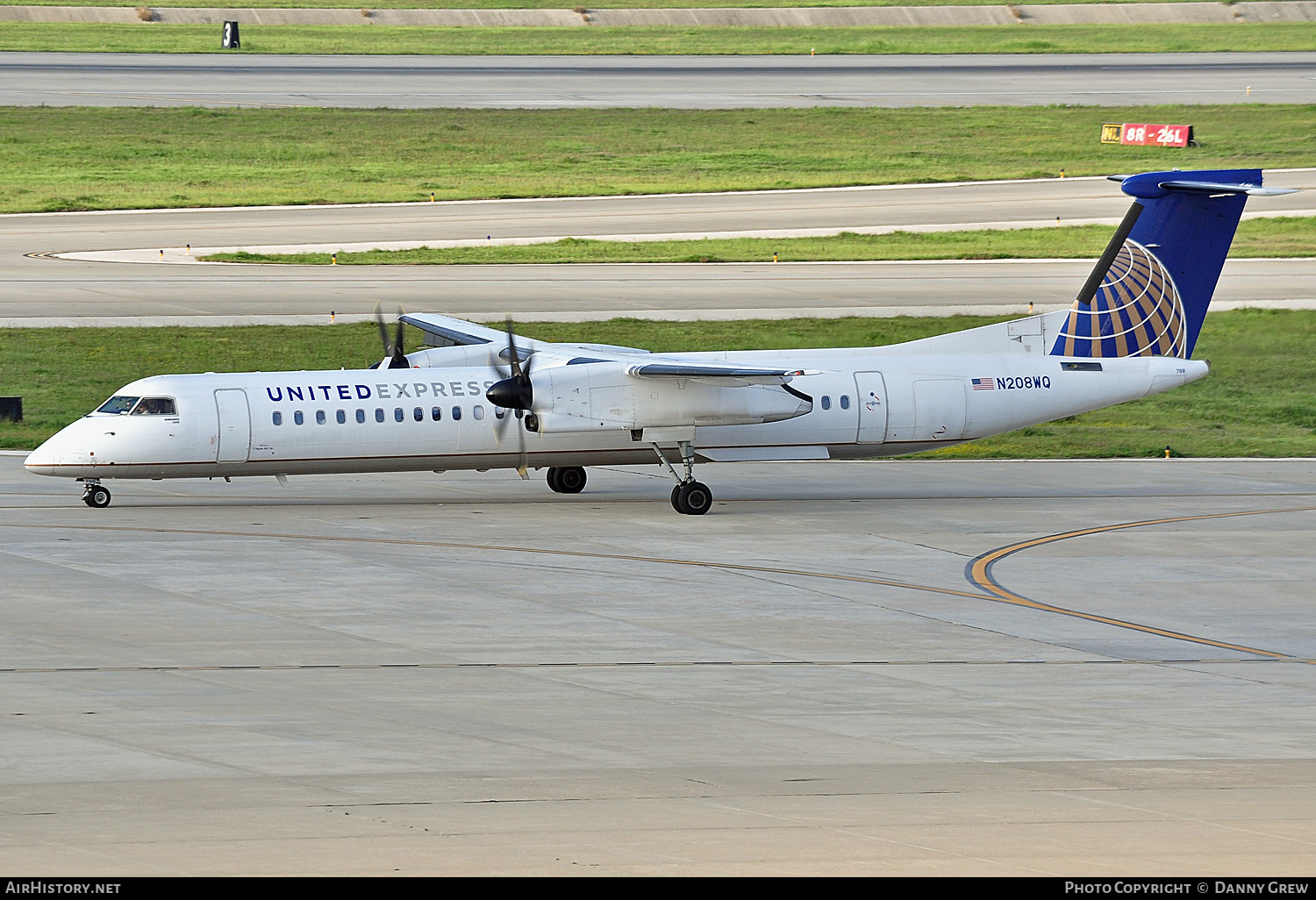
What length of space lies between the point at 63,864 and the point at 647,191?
5804 centimetres

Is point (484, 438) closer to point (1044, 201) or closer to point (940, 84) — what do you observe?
point (1044, 201)

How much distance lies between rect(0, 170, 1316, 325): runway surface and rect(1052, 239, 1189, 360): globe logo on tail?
1629 centimetres

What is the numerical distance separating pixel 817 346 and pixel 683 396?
16.4 m

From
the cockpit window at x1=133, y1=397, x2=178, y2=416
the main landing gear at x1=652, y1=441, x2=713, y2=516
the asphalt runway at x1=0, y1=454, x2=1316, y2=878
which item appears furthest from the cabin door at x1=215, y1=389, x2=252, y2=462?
the main landing gear at x1=652, y1=441, x2=713, y2=516

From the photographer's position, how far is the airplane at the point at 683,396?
28625 mm

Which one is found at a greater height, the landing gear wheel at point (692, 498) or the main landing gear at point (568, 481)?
the main landing gear at point (568, 481)

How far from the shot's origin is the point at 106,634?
66.3 feet

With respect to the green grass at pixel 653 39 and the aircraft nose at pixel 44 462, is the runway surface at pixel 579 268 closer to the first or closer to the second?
the aircraft nose at pixel 44 462

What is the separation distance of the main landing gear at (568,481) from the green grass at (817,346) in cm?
1035

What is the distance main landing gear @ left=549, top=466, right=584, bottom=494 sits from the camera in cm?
3200

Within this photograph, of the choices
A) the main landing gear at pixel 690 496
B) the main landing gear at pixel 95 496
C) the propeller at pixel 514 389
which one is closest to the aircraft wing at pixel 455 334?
the propeller at pixel 514 389

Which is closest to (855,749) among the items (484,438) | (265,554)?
(265,554)

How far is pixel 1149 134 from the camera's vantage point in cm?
7338

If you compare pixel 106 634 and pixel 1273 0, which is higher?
pixel 1273 0
